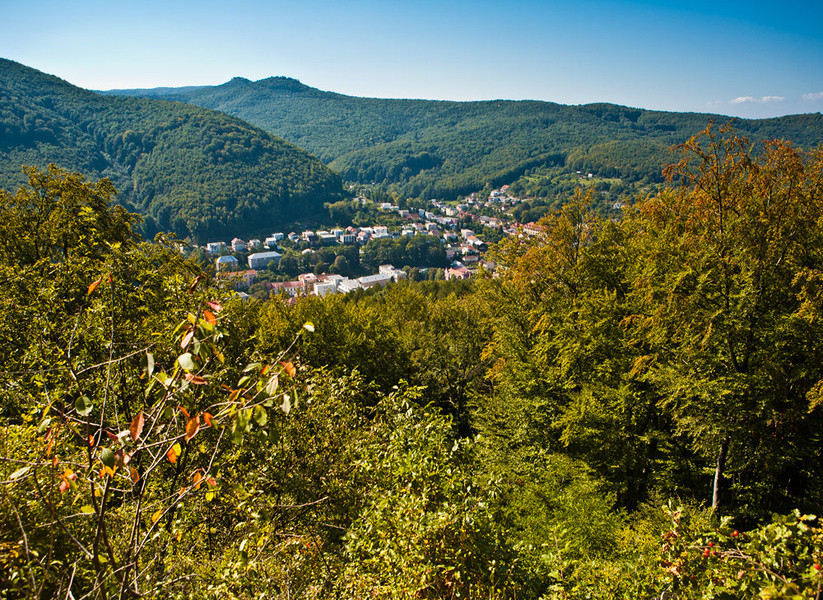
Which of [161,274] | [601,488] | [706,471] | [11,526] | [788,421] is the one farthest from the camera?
[601,488]

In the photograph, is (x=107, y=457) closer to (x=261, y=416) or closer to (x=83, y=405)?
(x=83, y=405)

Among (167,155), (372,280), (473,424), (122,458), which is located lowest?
(372,280)

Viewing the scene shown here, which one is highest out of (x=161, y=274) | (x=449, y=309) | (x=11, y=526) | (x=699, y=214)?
(x=699, y=214)

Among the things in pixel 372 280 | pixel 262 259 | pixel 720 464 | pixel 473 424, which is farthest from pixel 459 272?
pixel 720 464

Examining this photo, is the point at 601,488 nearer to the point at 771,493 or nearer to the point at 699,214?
the point at 771,493

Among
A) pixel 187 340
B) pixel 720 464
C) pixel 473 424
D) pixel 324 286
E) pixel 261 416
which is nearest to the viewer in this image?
pixel 261 416

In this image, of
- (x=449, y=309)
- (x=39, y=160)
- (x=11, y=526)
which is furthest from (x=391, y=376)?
(x=39, y=160)

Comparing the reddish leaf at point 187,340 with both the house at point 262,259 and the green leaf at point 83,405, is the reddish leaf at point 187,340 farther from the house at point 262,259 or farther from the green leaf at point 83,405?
the house at point 262,259

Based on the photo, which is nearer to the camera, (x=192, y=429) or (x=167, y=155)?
(x=192, y=429)
